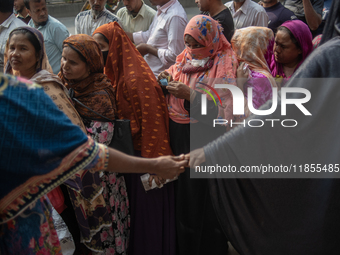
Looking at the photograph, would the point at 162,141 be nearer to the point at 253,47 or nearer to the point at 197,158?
the point at 197,158

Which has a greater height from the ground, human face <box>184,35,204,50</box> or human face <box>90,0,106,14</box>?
human face <box>90,0,106,14</box>

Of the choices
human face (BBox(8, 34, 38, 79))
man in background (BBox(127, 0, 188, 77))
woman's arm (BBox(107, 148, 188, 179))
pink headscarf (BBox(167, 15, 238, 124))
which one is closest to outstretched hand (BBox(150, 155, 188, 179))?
woman's arm (BBox(107, 148, 188, 179))

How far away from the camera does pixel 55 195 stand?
8.18 ft

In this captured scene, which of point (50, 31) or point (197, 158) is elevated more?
point (50, 31)

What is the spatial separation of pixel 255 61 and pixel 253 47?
146 mm

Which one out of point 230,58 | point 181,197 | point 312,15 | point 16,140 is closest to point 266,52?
point 230,58

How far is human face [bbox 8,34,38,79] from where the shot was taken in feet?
8.13

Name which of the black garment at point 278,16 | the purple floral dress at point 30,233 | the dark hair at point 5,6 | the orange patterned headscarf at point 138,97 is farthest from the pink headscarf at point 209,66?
the dark hair at point 5,6

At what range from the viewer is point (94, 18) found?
4.42 m

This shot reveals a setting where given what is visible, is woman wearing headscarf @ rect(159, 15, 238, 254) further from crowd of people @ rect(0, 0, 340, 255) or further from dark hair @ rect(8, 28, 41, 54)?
dark hair @ rect(8, 28, 41, 54)

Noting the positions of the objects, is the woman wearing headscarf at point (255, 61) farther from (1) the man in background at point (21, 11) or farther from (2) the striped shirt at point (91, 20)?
(1) the man in background at point (21, 11)

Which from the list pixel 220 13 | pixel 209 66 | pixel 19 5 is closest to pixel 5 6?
pixel 19 5

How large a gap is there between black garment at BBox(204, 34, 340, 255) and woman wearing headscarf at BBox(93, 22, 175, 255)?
0.69 metres

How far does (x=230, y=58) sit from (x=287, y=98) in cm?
92
